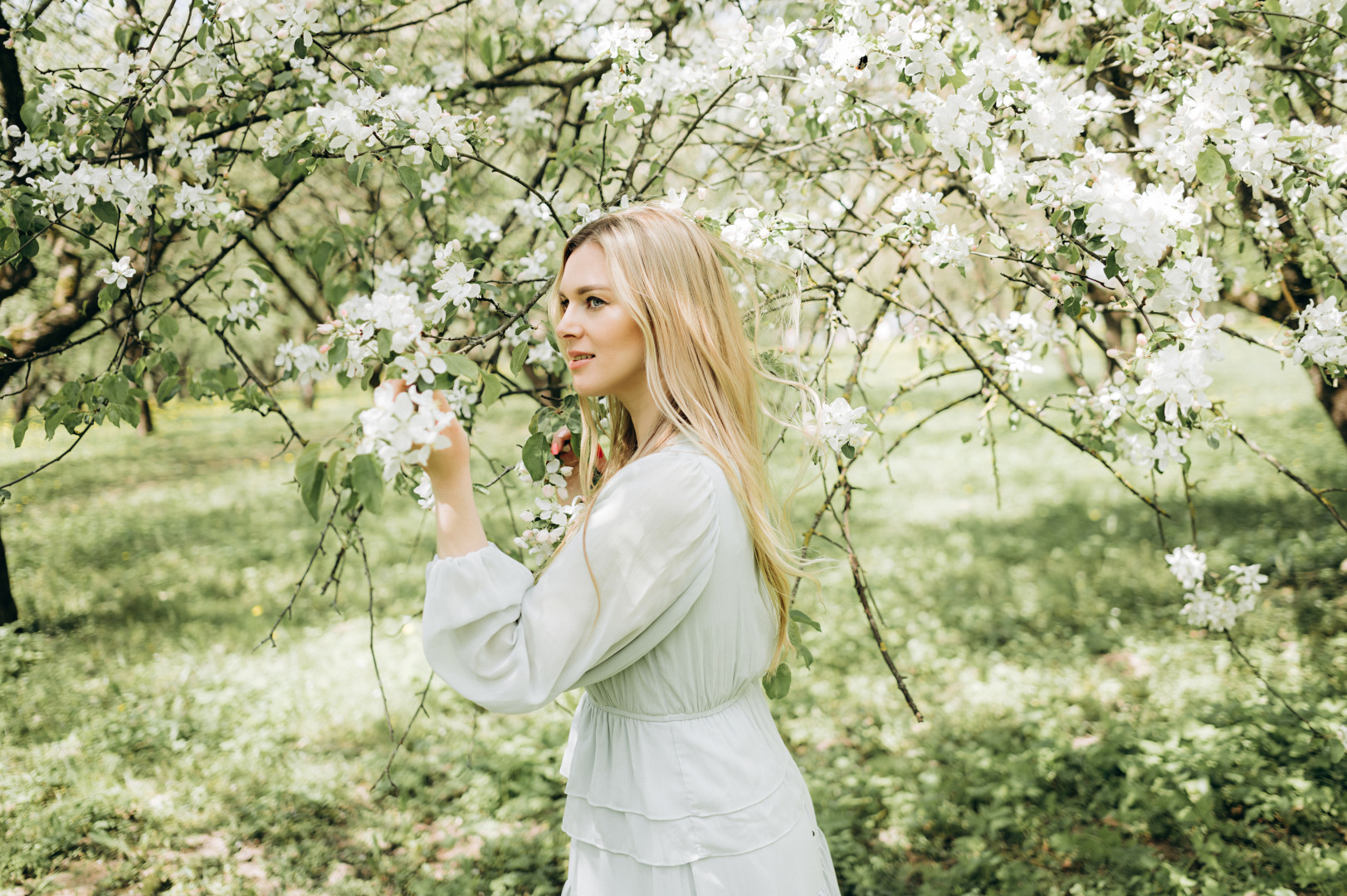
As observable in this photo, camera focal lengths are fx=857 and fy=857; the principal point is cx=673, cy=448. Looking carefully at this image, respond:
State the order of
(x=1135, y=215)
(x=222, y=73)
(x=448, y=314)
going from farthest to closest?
(x=222, y=73) → (x=448, y=314) → (x=1135, y=215)

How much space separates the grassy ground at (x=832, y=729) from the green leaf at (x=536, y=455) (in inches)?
55.2

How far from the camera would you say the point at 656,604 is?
1213 mm

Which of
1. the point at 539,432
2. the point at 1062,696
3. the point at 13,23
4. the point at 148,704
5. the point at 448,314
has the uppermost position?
the point at 13,23

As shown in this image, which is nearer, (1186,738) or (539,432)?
(539,432)

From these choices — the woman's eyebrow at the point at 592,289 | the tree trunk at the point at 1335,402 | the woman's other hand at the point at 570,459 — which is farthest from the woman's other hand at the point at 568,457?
the tree trunk at the point at 1335,402

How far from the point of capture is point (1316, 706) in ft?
12.3

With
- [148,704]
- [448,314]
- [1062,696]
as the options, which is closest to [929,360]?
[448,314]

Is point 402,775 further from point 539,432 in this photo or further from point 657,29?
point 657,29

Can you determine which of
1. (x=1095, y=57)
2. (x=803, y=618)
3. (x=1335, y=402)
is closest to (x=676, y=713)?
(x=803, y=618)

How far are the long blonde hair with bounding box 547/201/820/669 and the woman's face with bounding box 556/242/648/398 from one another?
0.07 ft

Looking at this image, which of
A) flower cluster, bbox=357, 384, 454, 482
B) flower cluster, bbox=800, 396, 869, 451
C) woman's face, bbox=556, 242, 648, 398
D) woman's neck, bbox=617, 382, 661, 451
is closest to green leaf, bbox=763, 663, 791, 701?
flower cluster, bbox=800, 396, 869, 451

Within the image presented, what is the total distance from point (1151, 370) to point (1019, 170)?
516 millimetres

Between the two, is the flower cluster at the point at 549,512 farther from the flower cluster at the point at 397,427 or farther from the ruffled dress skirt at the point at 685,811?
the flower cluster at the point at 397,427

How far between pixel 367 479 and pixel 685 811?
707 mm
